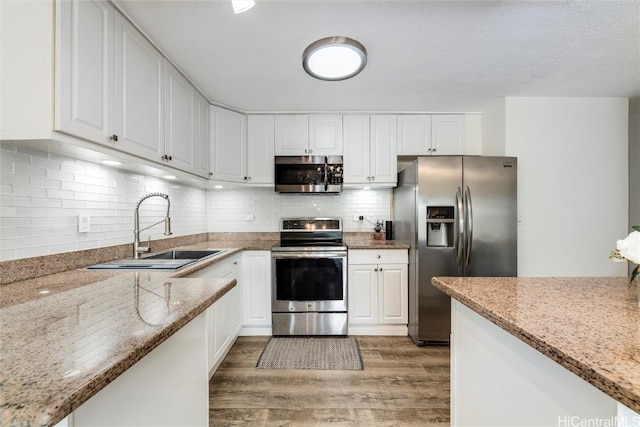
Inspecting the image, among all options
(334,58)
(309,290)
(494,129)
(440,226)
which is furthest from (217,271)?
(494,129)

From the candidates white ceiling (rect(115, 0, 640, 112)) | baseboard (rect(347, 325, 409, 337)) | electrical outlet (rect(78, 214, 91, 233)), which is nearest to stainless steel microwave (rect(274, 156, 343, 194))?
white ceiling (rect(115, 0, 640, 112))

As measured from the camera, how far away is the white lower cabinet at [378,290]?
2.65 metres

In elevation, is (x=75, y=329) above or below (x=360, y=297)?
above

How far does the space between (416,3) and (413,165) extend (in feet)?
4.55

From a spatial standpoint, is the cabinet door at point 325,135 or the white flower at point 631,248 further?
the cabinet door at point 325,135

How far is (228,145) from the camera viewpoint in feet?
9.08

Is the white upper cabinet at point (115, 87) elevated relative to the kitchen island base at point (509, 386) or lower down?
elevated

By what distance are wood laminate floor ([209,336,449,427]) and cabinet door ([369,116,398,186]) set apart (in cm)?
177

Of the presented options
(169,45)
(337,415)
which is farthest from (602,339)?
(169,45)

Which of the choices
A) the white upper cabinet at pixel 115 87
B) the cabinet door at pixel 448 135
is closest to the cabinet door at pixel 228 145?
the white upper cabinet at pixel 115 87

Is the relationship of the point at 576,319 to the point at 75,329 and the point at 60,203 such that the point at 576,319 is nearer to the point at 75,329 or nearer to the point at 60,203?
the point at 75,329

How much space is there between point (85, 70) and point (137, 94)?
0.36 m

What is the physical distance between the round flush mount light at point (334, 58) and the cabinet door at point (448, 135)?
1.52 meters

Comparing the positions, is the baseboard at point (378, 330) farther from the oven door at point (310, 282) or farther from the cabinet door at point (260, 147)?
the cabinet door at point (260, 147)
